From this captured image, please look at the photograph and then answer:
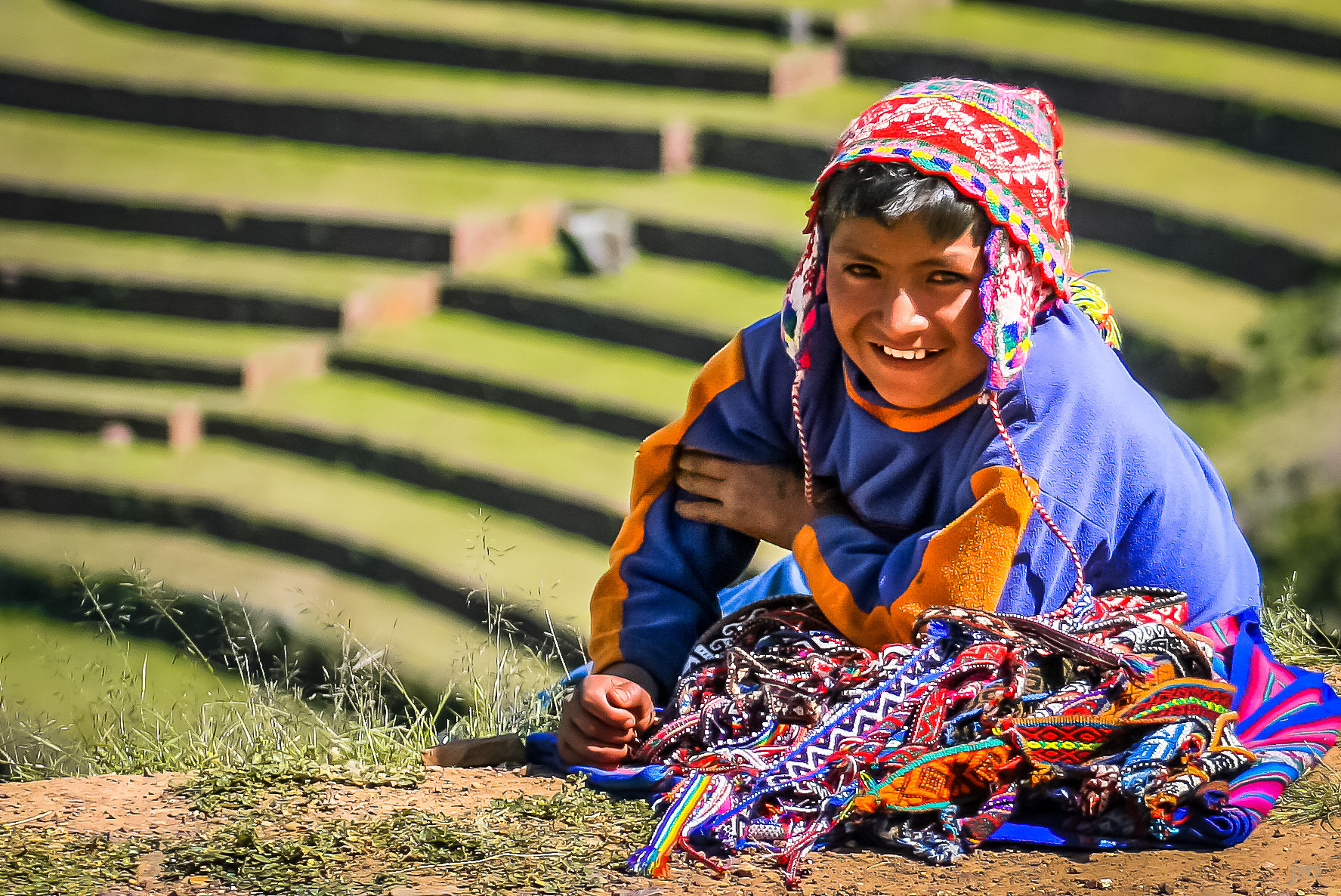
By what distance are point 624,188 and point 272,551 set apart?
3.60m

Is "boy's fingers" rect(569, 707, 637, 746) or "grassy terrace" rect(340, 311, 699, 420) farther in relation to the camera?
"grassy terrace" rect(340, 311, 699, 420)

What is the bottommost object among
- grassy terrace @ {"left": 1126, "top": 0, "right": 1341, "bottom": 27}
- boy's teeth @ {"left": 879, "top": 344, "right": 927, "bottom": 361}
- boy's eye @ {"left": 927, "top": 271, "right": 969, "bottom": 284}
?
boy's teeth @ {"left": 879, "top": 344, "right": 927, "bottom": 361}

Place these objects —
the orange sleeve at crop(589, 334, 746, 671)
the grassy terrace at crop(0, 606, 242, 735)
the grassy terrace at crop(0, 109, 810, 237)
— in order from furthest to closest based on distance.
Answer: the grassy terrace at crop(0, 109, 810, 237) < the grassy terrace at crop(0, 606, 242, 735) < the orange sleeve at crop(589, 334, 746, 671)

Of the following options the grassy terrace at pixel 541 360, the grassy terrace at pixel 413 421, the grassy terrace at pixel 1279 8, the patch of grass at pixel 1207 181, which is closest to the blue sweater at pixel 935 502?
the grassy terrace at pixel 413 421

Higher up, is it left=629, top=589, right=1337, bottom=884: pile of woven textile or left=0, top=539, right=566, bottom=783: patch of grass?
left=629, top=589, right=1337, bottom=884: pile of woven textile

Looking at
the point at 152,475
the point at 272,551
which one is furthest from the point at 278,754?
the point at 152,475

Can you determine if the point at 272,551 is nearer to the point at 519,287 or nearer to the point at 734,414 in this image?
the point at 519,287

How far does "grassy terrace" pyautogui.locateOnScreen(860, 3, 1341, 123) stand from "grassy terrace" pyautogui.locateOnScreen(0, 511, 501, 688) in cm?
538

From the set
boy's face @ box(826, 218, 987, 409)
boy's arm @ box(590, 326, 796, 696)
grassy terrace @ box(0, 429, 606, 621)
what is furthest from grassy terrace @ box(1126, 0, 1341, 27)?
boy's face @ box(826, 218, 987, 409)

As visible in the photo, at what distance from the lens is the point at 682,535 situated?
2.38 meters

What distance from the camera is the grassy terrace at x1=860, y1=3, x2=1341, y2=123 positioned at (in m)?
9.13

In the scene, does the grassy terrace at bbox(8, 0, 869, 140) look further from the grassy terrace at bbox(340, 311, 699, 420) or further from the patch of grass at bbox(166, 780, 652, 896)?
the patch of grass at bbox(166, 780, 652, 896)

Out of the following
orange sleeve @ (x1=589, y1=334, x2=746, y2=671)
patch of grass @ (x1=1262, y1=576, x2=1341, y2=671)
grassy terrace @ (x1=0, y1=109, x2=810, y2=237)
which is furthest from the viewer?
grassy terrace @ (x1=0, y1=109, x2=810, y2=237)

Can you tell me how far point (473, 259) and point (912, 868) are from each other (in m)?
8.45
